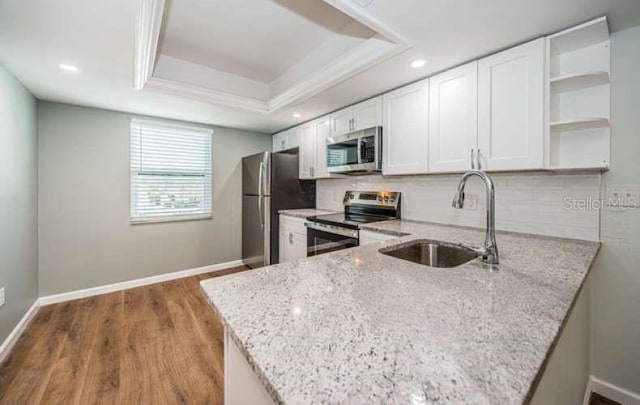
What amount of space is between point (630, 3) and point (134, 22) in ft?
8.95

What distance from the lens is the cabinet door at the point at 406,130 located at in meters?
2.23

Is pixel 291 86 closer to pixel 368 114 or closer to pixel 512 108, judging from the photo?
pixel 368 114

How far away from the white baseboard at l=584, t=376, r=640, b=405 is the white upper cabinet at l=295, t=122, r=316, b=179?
2981mm

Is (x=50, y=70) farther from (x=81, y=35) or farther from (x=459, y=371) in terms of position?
(x=459, y=371)

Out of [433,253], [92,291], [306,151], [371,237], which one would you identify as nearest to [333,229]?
[371,237]

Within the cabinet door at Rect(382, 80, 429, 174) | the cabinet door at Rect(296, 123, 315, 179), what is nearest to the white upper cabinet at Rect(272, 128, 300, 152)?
the cabinet door at Rect(296, 123, 315, 179)

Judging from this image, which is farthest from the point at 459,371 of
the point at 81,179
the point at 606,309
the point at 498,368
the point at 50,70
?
the point at 81,179

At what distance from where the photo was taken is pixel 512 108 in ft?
5.64

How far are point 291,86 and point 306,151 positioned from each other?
947mm

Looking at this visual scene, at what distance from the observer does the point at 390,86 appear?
2.39m

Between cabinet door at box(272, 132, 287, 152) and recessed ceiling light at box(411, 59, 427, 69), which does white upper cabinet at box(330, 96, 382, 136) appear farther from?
cabinet door at box(272, 132, 287, 152)

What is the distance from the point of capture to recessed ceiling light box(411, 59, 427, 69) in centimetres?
195

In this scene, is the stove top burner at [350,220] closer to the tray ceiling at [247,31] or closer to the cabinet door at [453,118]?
the cabinet door at [453,118]

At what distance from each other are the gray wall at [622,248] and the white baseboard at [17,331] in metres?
4.10
